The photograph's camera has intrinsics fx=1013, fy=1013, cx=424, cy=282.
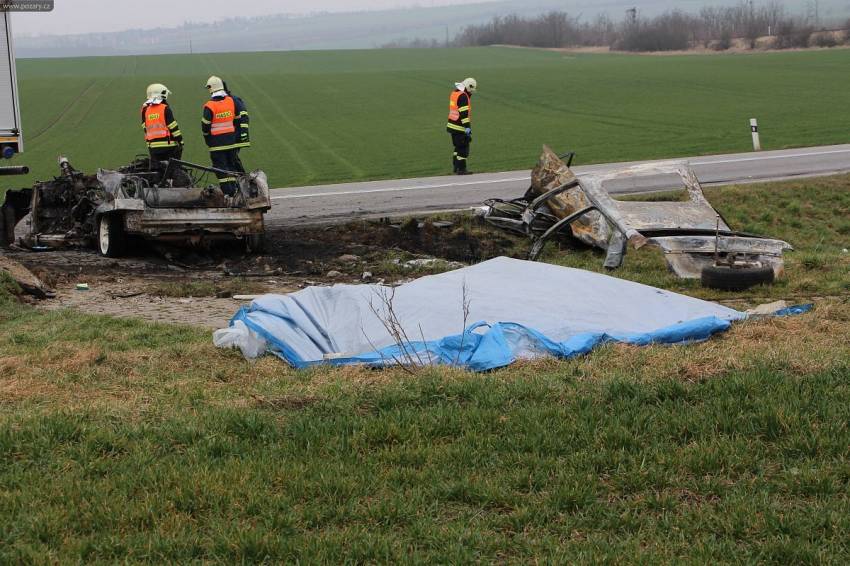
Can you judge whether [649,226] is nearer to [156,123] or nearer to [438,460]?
[438,460]

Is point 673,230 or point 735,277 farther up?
point 673,230

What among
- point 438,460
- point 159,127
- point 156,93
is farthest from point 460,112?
point 438,460

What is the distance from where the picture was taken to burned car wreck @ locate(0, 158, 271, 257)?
12.3m

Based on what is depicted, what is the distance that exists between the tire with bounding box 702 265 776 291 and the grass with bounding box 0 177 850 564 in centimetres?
276

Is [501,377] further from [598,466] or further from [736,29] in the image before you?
[736,29]

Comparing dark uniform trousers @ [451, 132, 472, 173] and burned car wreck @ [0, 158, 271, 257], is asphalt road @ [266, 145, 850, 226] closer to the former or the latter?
dark uniform trousers @ [451, 132, 472, 173]

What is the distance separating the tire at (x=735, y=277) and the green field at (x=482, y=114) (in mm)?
12680

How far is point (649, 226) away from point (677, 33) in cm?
8286

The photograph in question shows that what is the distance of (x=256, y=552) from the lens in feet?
12.4

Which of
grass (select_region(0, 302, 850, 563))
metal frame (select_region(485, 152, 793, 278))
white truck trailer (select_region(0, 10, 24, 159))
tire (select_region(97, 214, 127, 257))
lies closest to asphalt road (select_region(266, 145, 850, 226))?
tire (select_region(97, 214, 127, 257))

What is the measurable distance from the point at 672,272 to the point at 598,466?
6001mm

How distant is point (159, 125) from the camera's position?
15.0 metres

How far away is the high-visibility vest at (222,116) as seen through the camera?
15109 mm

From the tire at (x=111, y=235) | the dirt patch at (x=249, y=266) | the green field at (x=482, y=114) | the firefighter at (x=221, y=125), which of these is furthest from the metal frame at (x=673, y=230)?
the green field at (x=482, y=114)
